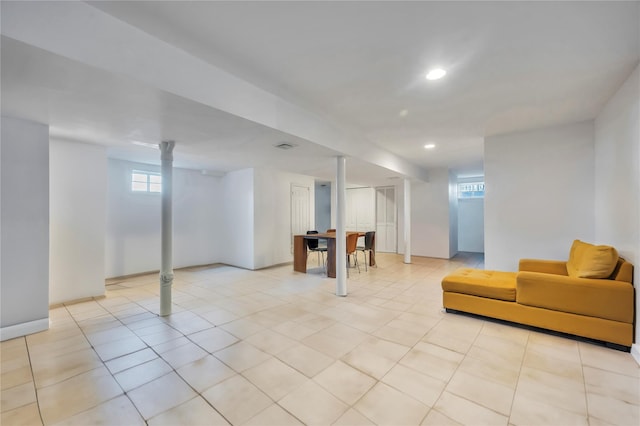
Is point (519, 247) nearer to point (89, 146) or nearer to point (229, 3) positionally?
point (229, 3)

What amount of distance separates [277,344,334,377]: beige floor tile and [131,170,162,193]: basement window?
16.6 ft

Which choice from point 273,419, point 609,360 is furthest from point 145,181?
point 609,360

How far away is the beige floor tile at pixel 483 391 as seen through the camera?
180cm

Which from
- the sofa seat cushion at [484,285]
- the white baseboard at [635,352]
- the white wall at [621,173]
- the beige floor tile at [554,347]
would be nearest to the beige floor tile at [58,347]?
the sofa seat cushion at [484,285]

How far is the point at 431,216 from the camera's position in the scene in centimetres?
815

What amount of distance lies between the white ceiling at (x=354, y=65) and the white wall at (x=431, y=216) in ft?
14.0

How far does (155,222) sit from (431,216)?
7550mm

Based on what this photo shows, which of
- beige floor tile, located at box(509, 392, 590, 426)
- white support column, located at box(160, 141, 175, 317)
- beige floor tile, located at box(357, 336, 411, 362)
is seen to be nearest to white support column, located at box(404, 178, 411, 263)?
beige floor tile, located at box(357, 336, 411, 362)

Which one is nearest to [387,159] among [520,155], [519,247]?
[520,155]

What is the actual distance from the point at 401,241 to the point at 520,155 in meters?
4.70

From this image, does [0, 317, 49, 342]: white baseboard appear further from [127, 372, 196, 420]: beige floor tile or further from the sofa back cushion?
the sofa back cushion

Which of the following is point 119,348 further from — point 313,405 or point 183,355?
point 313,405

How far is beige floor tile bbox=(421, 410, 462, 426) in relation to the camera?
1.64 metres

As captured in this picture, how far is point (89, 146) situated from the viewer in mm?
4297
